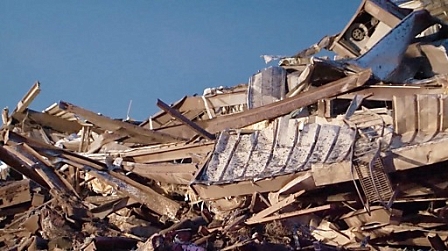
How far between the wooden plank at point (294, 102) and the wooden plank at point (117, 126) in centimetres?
71

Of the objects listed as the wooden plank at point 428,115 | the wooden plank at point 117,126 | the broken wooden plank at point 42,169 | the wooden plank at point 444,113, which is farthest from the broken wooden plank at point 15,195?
the wooden plank at point 444,113

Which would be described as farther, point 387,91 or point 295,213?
point 387,91

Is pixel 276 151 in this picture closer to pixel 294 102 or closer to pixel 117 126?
pixel 294 102

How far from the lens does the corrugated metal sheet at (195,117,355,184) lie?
4895 millimetres

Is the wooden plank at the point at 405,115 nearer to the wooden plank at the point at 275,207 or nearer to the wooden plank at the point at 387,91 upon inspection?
the wooden plank at the point at 387,91

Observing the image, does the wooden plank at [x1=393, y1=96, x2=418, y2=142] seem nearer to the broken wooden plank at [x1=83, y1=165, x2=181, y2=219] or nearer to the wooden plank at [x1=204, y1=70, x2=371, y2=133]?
the wooden plank at [x1=204, y1=70, x2=371, y2=133]

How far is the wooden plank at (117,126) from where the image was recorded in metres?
6.81

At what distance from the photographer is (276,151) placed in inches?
206

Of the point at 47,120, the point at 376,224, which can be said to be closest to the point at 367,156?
the point at 376,224

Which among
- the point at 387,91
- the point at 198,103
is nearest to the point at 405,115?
the point at 387,91

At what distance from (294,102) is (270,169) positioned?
1201 millimetres

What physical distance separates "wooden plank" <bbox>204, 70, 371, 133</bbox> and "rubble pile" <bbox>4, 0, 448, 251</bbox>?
1 cm

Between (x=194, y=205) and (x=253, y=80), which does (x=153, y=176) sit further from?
(x=253, y=80)

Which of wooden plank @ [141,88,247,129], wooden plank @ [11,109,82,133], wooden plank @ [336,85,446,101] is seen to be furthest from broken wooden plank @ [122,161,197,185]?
wooden plank @ [11,109,82,133]
